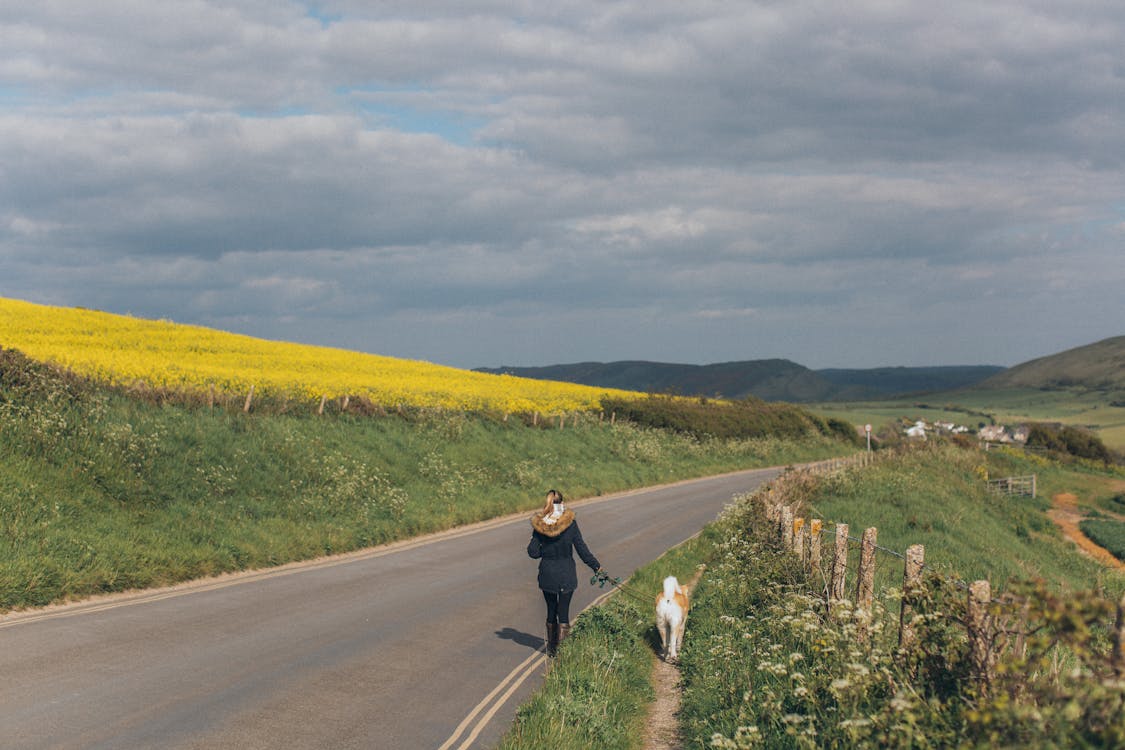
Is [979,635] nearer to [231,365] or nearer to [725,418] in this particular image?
[231,365]

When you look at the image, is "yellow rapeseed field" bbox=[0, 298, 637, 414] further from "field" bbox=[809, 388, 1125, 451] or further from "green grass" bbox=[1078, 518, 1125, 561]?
"field" bbox=[809, 388, 1125, 451]

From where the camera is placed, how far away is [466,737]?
9.30 metres

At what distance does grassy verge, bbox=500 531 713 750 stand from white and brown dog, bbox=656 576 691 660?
369mm


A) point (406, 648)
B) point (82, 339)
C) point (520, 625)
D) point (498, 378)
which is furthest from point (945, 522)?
point (498, 378)

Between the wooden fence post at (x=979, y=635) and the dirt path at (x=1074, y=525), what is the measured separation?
33766 mm

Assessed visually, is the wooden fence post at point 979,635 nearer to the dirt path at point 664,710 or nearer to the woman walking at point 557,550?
the dirt path at point 664,710

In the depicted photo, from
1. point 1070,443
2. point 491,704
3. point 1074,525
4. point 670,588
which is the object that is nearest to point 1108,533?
point 1074,525

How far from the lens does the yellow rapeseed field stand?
100 feet

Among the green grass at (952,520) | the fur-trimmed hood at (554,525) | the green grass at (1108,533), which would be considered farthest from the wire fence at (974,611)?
the green grass at (1108,533)

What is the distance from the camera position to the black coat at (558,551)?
492 inches

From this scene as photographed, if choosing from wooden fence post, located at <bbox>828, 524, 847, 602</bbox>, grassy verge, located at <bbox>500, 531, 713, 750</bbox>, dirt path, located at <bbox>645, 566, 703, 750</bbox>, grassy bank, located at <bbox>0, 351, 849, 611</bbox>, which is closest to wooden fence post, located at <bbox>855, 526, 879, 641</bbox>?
wooden fence post, located at <bbox>828, 524, 847, 602</bbox>

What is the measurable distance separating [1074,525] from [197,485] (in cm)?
4694

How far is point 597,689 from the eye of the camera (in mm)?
10539

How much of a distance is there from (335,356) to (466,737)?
49.0 meters
